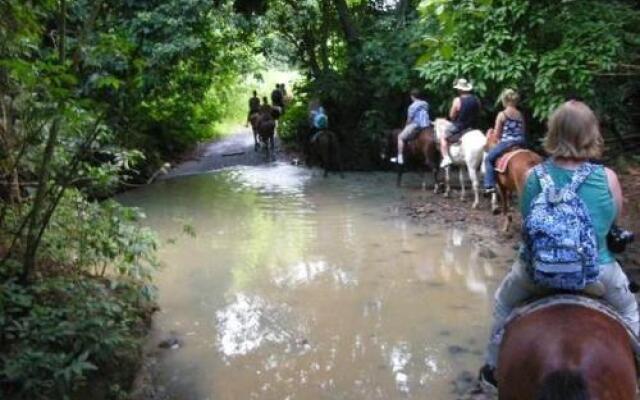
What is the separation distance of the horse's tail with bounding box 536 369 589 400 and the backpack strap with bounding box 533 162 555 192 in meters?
0.81

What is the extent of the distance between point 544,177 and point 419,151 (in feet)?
32.4

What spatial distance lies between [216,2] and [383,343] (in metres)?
11.6

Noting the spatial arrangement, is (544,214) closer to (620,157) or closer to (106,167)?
(106,167)

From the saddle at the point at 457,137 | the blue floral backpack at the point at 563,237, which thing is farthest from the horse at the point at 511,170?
the blue floral backpack at the point at 563,237

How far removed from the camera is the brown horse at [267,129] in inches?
695

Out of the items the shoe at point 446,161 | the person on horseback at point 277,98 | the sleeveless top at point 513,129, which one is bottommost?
the shoe at point 446,161

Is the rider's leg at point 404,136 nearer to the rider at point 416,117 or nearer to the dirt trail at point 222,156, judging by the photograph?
the rider at point 416,117

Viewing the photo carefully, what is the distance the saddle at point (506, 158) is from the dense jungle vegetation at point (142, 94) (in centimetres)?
117

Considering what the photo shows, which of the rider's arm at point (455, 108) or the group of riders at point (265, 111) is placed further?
the group of riders at point (265, 111)

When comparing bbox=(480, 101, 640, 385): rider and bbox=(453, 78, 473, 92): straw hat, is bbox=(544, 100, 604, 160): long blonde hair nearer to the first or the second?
bbox=(480, 101, 640, 385): rider

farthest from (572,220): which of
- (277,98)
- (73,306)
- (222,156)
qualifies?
(277,98)

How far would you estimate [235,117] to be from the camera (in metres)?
26.9

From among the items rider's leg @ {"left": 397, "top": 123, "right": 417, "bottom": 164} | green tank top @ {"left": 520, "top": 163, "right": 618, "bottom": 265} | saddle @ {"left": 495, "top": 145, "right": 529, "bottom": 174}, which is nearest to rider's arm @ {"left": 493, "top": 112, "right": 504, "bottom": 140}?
saddle @ {"left": 495, "top": 145, "right": 529, "bottom": 174}

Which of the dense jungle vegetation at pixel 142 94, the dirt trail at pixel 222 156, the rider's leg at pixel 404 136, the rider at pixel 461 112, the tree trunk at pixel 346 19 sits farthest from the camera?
the dirt trail at pixel 222 156
